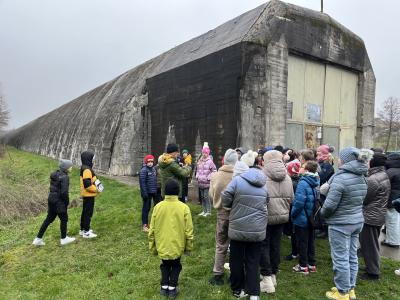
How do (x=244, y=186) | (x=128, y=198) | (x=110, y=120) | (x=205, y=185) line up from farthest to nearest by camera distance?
1. (x=110, y=120)
2. (x=128, y=198)
3. (x=205, y=185)
4. (x=244, y=186)

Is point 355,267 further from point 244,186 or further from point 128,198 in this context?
point 128,198

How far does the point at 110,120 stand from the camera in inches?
756

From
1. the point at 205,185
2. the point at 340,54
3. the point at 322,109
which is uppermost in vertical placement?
the point at 340,54

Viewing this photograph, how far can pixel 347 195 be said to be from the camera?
4824 millimetres

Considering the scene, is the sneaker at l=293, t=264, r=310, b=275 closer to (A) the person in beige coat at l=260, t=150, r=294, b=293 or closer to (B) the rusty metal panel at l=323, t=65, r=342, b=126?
(A) the person in beige coat at l=260, t=150, r=294, b=293

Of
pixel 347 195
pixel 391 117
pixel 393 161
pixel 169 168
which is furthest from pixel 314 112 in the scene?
pixel 391 117

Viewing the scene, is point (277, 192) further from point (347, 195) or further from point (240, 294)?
point (240, 294)

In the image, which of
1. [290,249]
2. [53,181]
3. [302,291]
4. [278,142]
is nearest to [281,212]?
[302,291]

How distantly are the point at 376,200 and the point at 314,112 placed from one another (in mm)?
7644

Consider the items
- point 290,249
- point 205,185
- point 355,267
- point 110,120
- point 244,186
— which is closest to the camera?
point 244,186

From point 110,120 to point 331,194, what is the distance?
15816 mm

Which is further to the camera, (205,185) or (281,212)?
(205,185)

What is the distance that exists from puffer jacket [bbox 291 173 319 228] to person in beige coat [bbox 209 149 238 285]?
1.06 meters

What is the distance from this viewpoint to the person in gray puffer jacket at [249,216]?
4637mm
